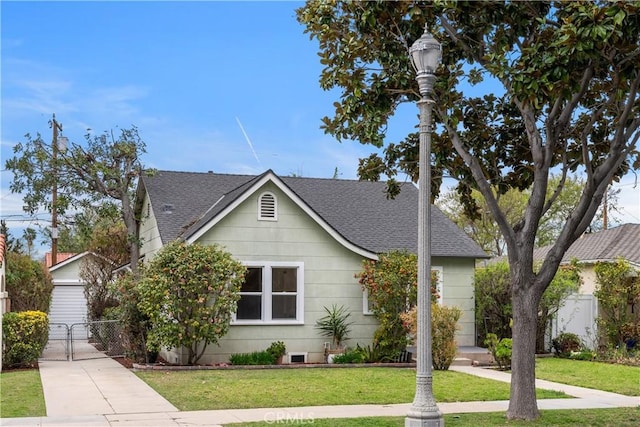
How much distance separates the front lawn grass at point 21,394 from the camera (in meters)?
12.1

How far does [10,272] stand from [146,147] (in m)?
5.88

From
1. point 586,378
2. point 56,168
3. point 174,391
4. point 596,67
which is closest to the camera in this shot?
point 596,67

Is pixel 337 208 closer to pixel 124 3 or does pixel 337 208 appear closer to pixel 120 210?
pixel 120 210

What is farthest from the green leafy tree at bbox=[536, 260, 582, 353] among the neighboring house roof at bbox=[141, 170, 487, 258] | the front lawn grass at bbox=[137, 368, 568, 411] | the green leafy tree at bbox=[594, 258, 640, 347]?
the front lawn grass at bbox=[137, 368, 568, 411]

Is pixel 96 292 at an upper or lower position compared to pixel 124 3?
lower

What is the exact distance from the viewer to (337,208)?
24.5m

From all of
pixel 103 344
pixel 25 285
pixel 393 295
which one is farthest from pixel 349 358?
pixel 25 285

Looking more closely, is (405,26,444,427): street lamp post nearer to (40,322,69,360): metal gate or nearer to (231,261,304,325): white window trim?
(231,261,304,325): white window trim

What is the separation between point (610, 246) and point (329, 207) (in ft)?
32.5

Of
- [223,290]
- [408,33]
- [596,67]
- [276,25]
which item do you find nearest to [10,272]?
[223,290]

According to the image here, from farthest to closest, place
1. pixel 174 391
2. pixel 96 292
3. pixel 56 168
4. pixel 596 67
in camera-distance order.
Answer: pixel 96 292
pixel 56 168
pixel 174 391
pixel 596 67

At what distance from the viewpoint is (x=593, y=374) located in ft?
60.2

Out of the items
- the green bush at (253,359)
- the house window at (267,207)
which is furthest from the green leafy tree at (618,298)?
the green bush at (253,359)

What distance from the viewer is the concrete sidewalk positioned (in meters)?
11.5
